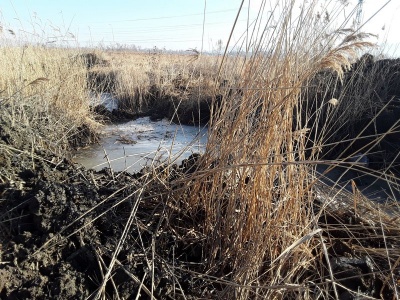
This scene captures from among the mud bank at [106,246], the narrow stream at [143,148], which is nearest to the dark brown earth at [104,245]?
the mud bank at [106,246]

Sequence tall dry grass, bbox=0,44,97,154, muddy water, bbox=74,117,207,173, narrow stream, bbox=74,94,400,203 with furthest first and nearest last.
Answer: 1. tall dry grass, bbox=0,44,97,154
2. muddy water, bbox=74,117,207,173
3. narrow stream, bbox=74,94,400,203

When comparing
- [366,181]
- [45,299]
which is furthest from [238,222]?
[366,181]

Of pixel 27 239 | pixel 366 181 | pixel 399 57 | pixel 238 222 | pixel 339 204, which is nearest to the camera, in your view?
pixel 27 239

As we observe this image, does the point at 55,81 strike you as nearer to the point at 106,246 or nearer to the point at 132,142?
the point at 132,142

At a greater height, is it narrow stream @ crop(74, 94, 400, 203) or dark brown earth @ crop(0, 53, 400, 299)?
dark brown earth @ crop(0, 53, 400, 299)

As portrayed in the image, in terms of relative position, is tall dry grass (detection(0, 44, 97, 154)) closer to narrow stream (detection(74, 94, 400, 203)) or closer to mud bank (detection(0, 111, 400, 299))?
narrow stream (detection(74, 94, 400, 203))

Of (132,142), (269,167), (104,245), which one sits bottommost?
(132,142)

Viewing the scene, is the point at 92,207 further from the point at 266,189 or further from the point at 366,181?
the point at 366,181

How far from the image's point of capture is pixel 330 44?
1547mm

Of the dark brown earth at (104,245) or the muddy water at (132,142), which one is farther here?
the muddy water at (132,142)

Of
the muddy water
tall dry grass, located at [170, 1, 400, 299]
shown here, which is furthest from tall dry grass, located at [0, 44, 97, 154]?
tall dry grass, located at [170, 1, 400, 299]

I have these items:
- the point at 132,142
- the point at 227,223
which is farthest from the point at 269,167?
the point at 132,142

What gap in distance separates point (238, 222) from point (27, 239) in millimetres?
920

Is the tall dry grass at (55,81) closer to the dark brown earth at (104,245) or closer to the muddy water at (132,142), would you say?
the muddy water at (132,142)
